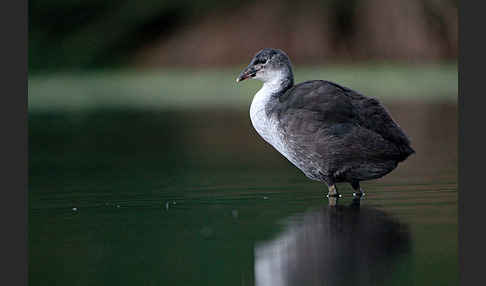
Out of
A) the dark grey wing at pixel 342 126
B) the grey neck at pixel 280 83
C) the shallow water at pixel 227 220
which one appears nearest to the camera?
the shallow water at pixel 227 220

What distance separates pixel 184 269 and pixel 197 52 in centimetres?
1799

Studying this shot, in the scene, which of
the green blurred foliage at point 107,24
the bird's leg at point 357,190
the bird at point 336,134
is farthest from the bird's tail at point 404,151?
the green blurred foliage at point 107,24

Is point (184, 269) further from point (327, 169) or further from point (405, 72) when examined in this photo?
point (405, 72)

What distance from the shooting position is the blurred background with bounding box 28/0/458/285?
484 centimetres

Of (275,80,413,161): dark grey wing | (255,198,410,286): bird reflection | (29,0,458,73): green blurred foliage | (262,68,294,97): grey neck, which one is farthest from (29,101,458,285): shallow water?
(29,0,458,73): green blurred foliage

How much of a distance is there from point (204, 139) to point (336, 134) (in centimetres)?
440

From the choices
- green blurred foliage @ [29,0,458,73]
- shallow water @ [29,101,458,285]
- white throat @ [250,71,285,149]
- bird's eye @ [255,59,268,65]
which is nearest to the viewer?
shallow water @ [29,101,458,285]

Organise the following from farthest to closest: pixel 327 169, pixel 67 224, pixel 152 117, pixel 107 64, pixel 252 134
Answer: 1. pixel 107 64
2. pixel 152 117
3. pixel 252 134
4. pixel 327 169
5. pixel 67 224

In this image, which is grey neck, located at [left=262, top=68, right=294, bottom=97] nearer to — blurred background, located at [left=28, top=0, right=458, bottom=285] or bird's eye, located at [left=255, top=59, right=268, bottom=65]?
bird's eye, located at [left=255, top=59, right=268, bottom=65]

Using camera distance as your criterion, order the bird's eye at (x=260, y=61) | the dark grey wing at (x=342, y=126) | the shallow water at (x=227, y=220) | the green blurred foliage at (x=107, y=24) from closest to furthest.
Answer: the shallow water at (x=227, y=220) < the dark grey wing at (x=342, y=126) < the bird's eye at (x=260, y=61) < the green blurred foliage at (x=107, y=24)

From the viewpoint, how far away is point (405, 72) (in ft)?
69.6

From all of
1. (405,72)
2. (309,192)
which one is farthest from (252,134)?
(405,72)

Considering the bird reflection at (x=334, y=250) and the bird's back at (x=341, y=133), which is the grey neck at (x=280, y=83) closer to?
the bird's back at (x=341, y=133)

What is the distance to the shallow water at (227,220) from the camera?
4465 mm
